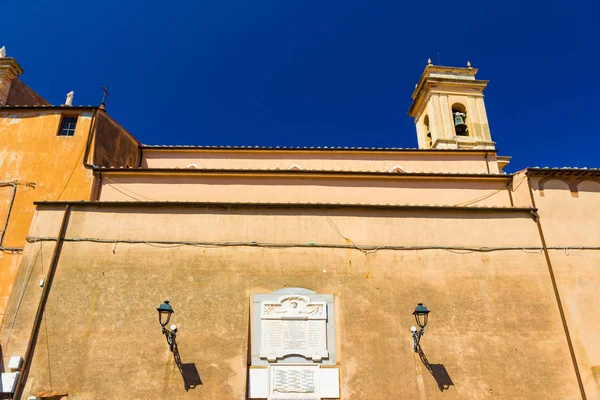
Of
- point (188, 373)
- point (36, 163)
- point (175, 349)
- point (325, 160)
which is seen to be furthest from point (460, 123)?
point (36, 163)

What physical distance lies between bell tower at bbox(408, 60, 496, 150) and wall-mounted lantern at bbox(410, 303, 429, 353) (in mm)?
12832

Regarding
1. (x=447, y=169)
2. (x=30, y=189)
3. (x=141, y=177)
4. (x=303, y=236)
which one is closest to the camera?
(x=303, y=236)

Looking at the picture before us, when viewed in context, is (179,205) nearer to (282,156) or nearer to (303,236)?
(303,236)

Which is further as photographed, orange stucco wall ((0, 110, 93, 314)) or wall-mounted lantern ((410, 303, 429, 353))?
orange stucco wall ((0, 110, 93, 314))

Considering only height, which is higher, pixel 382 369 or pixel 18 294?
pixel 18 294

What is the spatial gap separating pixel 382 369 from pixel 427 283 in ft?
7.50

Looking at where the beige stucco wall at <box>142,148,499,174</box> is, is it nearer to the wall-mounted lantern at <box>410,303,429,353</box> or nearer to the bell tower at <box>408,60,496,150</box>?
the bell tower at <box>408,60,496,150</box>

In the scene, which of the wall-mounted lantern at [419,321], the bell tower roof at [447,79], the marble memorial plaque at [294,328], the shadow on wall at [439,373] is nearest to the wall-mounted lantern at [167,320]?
the marble memorial plaque at [294,328]

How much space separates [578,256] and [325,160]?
348 inches

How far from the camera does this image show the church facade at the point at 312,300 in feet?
29.6

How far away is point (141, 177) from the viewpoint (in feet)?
42.9

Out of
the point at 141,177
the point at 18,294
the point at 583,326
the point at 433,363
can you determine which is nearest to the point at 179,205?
A: the point at 141,177

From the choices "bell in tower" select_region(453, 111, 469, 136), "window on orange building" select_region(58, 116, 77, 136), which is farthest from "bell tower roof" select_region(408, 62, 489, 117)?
"window on orange building" select_region(58, 116, 77, 136)

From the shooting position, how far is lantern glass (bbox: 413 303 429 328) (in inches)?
352
